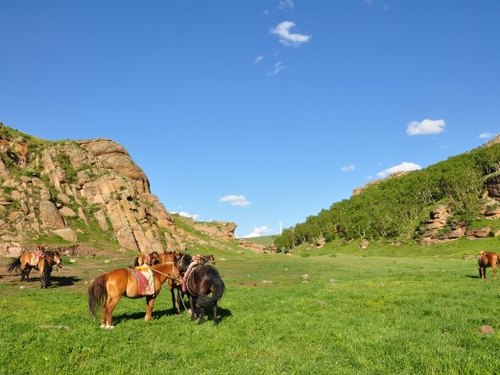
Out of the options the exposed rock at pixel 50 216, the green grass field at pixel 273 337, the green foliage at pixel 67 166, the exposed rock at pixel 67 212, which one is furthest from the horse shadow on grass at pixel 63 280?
the green foliage at pixel 67 166

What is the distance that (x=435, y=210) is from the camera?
114 metres

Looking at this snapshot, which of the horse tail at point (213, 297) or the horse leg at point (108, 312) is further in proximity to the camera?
the horse tail at point (213, 297)

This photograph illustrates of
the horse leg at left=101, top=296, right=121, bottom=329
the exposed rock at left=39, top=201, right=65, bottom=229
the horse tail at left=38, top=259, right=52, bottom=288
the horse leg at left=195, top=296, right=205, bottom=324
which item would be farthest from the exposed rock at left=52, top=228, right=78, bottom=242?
the horse leg at left=195, top=296, right=205, bottom=324

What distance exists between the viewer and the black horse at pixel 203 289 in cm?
1552

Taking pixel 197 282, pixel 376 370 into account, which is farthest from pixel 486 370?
pixel 197 282

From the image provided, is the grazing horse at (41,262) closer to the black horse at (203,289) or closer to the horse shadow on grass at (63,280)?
the horse shadow on grass at (63,280)

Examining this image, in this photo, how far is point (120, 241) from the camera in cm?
6462

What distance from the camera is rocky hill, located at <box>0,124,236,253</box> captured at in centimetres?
5709

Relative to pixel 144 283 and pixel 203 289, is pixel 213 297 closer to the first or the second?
pixel 203 289

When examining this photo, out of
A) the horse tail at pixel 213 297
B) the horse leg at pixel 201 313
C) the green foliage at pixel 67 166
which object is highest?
the green foliage at pixel 67 166

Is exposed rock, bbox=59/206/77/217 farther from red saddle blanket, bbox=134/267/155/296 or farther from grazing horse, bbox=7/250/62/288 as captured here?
red saddle blanket, bbox=134/267/155/296

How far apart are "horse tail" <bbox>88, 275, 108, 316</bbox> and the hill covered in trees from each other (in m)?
101

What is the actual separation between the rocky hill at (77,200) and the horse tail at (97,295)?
39.8 m

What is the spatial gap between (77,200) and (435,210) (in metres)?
98.7
